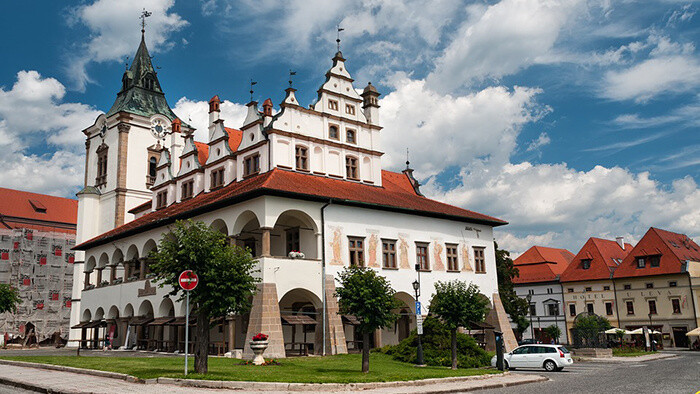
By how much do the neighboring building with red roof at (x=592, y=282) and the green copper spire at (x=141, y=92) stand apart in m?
47.4

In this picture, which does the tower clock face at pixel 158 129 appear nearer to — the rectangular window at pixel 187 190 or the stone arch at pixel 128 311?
the rectangular window at pixel 187 190

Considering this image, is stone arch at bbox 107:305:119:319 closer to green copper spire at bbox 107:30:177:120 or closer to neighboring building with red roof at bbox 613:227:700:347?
green copper spire at bbox 107:30:177:120

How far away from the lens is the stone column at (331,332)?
3114cm

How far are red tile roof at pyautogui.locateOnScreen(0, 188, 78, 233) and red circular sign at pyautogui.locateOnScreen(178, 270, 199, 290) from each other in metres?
62.5

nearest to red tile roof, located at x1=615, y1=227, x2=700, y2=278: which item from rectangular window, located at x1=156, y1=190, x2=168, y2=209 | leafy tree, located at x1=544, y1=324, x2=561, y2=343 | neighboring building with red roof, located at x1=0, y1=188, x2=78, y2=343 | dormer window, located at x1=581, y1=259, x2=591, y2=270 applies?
dormer window, located at x1=581, y1=259, x2=591, y2=270

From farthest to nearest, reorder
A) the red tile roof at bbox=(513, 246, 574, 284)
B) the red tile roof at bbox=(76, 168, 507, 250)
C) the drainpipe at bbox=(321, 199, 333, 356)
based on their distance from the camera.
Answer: the red tile roof at bbox=(513, 246, 574, 284)
the red tile roof at bbox=(76, 168, 507, 250)
the drainpipe at bbox=(321, 199, 333, 356)

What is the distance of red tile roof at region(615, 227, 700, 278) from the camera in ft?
194

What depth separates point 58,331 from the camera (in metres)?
69.9

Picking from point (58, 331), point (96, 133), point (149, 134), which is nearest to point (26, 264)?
point (58, 331)

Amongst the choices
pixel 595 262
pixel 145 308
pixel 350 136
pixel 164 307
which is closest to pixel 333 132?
pixel 350 136

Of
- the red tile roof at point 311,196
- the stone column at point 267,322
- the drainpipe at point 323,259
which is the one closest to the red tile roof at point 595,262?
the red tile roof at point 311,196

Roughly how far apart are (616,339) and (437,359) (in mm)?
39515

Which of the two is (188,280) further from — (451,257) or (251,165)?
(451,257)

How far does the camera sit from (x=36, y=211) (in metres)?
76.4
